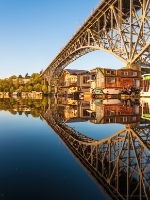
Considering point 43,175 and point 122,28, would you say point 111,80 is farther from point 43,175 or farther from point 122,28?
point 43,175

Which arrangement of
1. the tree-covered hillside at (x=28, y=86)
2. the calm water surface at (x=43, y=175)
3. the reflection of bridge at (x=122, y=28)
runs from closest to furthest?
the calm water surface at (x=43, y=175), the reflection of bridge at (x=122, y=28), the tree-covered hillside at (x=28, y=86)

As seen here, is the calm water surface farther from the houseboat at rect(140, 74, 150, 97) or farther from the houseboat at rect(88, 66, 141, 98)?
the houseboat at rect(88, 66, 141, 98)

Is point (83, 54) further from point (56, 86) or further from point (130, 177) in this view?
point (130, 177)

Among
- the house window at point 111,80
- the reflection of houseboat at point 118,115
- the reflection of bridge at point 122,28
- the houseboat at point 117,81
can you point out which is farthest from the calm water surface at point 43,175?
the house window at point 111,80

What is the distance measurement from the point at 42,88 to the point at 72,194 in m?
88.1

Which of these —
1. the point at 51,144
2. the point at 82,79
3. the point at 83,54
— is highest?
the point at 83,54

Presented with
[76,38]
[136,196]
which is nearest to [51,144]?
[136,196]

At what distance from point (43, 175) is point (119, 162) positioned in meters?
1.84

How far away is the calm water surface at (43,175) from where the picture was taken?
3.11 metres

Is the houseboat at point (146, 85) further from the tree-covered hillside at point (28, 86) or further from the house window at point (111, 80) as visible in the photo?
the tree-covered hillside at point (28, 86)

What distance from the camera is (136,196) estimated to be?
3135 mm

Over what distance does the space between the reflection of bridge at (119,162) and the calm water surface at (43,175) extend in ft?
0.98

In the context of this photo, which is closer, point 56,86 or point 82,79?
point 82,79

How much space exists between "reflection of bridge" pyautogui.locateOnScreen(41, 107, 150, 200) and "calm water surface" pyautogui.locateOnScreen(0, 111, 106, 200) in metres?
0.30
